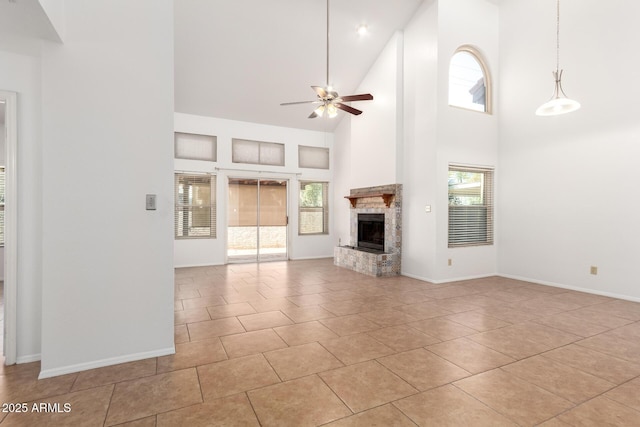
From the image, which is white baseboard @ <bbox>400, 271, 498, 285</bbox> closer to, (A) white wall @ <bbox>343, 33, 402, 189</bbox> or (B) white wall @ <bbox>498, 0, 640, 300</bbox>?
(B) white wall @ <bbox>498, 0, 640, 300</bbox>

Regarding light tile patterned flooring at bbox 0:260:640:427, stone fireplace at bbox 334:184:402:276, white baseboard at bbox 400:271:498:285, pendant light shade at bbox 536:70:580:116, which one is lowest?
light tile patterned flooring at bbox 0:260:640:427

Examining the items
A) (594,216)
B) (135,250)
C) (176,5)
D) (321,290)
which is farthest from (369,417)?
(176,5)

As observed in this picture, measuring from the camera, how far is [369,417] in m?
1.84

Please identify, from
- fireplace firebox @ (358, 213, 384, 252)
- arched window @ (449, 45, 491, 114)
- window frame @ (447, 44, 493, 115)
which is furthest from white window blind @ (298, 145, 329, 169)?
window frame @ (447, 44, 493, 115)

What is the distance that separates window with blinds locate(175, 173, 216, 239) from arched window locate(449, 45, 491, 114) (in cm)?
535

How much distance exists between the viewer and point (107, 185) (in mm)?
2430

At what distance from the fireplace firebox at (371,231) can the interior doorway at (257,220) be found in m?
2.02

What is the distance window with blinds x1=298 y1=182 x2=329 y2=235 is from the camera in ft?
26.8

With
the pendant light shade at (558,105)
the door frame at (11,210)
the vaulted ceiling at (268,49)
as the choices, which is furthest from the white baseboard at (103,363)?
the vaulted ceiling at (268,49)

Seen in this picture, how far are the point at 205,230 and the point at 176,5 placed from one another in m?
4.29

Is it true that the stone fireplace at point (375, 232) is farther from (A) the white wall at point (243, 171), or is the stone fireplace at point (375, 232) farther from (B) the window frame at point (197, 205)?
(B) the window frame at point (197, 205)

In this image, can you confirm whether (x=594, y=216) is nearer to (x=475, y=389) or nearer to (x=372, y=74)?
(x=475, y=389)

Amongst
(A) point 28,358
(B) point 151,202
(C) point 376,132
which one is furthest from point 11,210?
(C) point 376,132

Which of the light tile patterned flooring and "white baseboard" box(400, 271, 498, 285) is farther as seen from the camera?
"white baseboard" box(400, 271, 498, 285)
